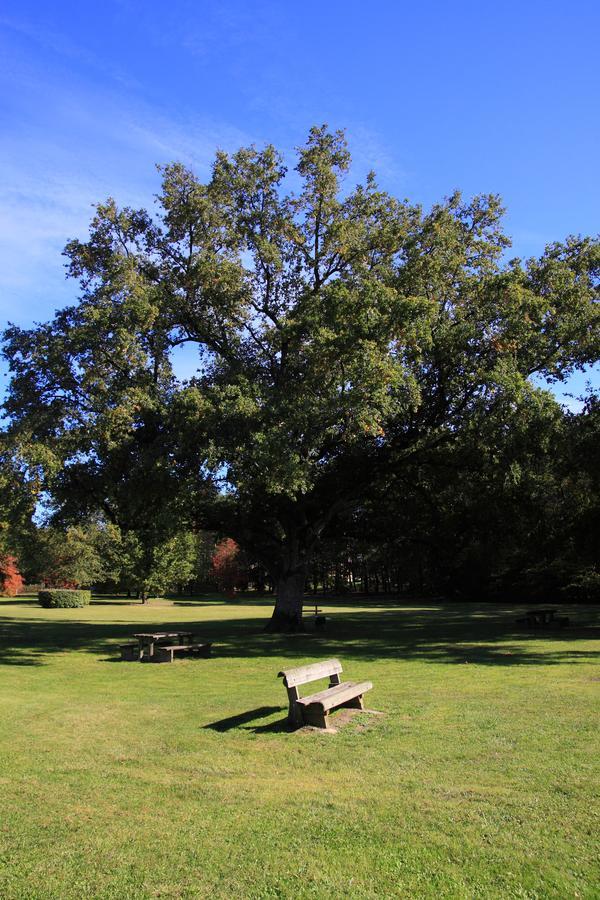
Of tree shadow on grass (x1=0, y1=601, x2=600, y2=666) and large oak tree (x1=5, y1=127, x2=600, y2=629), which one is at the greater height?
large oak tree (x1=5, y1=127, x2=600, y2=629)

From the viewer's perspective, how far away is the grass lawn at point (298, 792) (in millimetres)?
3889

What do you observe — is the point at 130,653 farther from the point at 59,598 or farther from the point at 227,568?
the point at 227,568

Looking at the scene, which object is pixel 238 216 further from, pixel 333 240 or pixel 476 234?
pixel 476 234

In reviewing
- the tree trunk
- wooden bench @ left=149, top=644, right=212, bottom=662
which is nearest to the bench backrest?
wooden bench @ left=149, top=644, right=212, bottom=662

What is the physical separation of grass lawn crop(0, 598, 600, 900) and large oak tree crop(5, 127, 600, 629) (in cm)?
768

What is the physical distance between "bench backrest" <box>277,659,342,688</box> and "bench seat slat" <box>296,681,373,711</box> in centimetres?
22

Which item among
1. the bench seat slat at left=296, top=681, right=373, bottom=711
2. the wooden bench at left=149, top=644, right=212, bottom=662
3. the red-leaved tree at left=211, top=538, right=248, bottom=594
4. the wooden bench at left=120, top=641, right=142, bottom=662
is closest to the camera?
the bench seat slat at left=296, top=681, right=373, bottom=711

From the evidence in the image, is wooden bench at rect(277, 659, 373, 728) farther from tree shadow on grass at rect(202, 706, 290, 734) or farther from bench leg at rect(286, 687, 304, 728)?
tree shadow on grass at rect(202, 706, 290, 734)

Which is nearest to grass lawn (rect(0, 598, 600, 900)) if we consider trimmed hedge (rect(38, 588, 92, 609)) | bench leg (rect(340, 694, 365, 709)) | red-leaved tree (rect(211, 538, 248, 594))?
bench leg (rect(340, 694, 365, 709))

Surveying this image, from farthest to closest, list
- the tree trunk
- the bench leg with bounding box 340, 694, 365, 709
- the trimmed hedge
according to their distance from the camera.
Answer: the trimmed hedge < the tree trunk < the bench leg with bounding box 340, 694, 365, 709

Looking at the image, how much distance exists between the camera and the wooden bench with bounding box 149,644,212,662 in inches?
631

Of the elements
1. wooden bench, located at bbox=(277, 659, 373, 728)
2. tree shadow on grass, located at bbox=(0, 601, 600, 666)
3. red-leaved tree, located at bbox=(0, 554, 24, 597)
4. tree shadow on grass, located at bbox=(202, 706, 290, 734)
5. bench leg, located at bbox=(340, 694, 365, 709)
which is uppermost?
red-leaved tree, located at bbox=(0, 554, 24, 597)

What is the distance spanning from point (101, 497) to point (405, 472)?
11760 millimetres

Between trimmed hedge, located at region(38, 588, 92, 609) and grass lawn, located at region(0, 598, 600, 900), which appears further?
trimmed hedge, located at region(38, 588, 92, 609)
